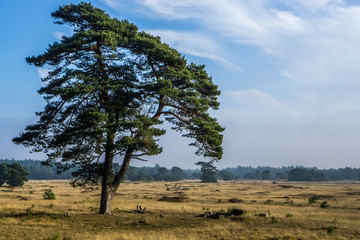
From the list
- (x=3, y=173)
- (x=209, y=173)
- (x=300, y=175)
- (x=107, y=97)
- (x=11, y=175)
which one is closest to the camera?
(x=107, y=97)

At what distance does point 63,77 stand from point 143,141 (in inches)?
278

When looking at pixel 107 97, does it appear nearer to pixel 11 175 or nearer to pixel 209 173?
pixel 11 175

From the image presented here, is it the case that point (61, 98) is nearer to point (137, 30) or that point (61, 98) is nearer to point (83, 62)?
point (83, 62)

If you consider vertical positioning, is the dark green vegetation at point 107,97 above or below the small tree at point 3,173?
above

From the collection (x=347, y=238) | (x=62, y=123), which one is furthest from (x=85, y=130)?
(x=347, y=238)

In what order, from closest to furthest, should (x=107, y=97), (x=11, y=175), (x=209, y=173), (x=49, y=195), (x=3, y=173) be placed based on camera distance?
(x=107, y=97) → (x=49, y=195) → (x=3, y=173) → (x=11, y=175) → (x=209, y=173)

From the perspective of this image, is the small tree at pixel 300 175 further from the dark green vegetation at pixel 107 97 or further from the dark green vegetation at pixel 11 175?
the dark green vegetation at pixel 107 97

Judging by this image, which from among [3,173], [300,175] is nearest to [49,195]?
[3,173]

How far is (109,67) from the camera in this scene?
21.5 meters

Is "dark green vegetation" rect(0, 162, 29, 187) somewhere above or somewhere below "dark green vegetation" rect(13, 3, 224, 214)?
below

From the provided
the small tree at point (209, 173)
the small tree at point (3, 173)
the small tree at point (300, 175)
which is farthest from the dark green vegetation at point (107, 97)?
the small tree at point (300, 175)

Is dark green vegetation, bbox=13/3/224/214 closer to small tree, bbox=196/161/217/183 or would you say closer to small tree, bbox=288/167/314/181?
small tree, bbox=196/161/217/183

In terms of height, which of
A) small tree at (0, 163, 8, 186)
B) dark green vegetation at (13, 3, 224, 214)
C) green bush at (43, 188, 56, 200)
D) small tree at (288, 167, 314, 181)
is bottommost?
small tree at (288, 167, 314, 181)

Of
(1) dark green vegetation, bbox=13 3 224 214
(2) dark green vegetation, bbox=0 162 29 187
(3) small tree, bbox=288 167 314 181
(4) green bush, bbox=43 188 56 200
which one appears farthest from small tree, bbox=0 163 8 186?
(3) small tree, bbox=288 167 314 181
